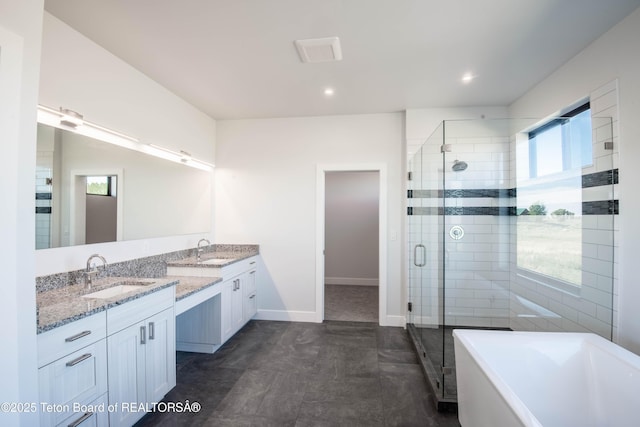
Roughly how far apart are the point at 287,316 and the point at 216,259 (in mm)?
1263

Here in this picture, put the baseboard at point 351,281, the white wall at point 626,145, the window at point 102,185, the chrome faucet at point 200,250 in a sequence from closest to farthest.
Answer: the white wall at point 626,145, the window at point 102,185, the chrome faucet at point 200,250, the baseboard at point 351,281

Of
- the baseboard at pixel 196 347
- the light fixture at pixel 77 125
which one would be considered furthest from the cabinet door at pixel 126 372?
the light fixture at pixel 77 125

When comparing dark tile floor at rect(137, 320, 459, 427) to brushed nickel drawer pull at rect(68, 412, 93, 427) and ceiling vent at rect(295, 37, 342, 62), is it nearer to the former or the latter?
brushed nickel drawer pull at rect(68, 412, 93, 427)

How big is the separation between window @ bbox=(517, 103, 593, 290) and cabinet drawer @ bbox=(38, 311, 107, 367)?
352 centimetres

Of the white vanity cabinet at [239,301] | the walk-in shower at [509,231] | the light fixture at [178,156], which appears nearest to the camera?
the walk-in shower at [509,231]

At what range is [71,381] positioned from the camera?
4.61 feet

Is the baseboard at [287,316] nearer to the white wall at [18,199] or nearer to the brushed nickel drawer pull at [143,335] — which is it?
the brushed nickel drawer pull at [143,335]

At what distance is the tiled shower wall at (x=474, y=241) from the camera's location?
2.67 m

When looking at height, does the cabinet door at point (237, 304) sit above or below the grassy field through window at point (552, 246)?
below

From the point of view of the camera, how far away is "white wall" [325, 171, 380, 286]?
5688 mm

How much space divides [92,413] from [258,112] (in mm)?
3268

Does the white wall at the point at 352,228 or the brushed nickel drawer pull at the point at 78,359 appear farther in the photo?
the white wall at the point at 352,228

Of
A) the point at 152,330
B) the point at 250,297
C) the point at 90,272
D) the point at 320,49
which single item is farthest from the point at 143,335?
the point at 320,49

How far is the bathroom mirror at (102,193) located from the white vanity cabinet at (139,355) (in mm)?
798
